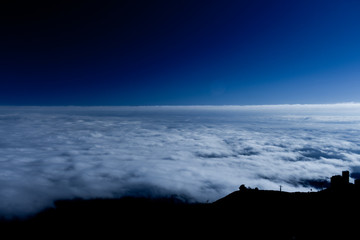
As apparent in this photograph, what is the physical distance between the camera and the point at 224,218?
111 feet

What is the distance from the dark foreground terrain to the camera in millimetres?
23528

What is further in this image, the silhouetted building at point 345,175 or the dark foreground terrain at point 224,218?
the silhouetted building at point 345,175

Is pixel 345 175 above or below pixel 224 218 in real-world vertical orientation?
above

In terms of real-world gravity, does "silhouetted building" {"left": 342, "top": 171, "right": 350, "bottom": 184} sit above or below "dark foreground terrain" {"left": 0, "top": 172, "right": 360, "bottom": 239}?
above

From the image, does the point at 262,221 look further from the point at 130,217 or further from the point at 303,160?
the point at 303,160

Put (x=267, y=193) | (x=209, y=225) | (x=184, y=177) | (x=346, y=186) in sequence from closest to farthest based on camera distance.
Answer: (x=346, y=186)
(x=209, y=225)
(x=267, y=193)
(x=184, y=177)

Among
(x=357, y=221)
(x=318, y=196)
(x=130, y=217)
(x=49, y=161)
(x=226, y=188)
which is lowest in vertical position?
(x=130, y=217)

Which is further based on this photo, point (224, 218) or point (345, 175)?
point (224, 218)

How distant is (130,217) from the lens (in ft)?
209


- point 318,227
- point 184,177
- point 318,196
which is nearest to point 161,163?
point 184,177

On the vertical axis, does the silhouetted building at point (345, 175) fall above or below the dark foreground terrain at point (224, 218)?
above

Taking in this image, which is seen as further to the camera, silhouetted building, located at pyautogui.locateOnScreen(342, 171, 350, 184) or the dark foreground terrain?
silhouetted building, located at pyautogui.locateOnScreen(342, 171, 350, 184)

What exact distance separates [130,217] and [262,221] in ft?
157

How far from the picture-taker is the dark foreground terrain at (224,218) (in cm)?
2353
